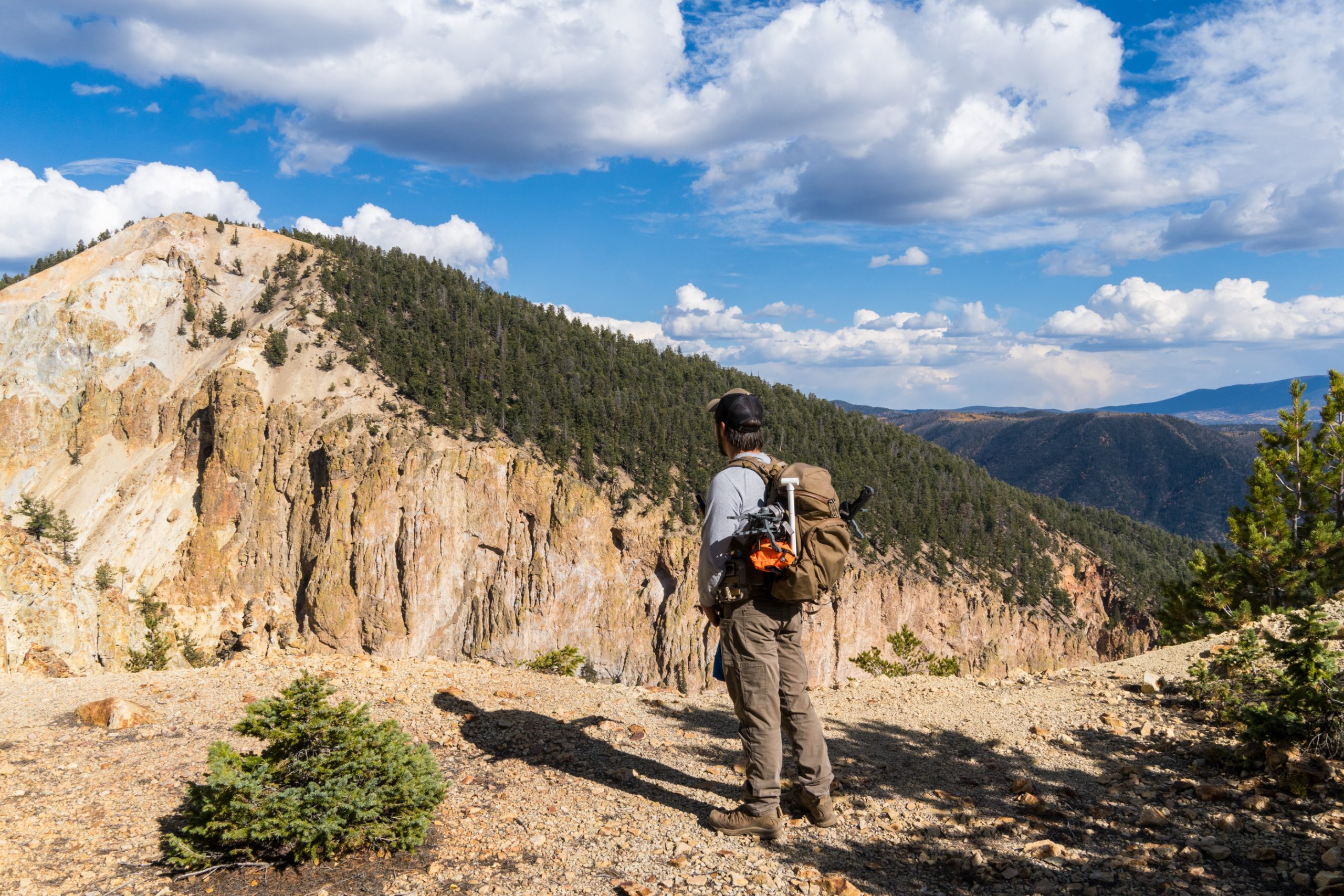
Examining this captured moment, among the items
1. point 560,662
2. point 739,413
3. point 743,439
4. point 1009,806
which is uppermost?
point 739,413

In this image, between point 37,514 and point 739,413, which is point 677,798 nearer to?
point 739,413

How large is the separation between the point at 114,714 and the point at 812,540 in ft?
21.3

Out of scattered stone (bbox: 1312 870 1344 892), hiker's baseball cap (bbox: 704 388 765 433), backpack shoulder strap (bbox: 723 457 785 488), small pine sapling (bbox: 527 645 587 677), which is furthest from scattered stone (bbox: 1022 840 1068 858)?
small pine sapling (bbox: 527 645 587 677)

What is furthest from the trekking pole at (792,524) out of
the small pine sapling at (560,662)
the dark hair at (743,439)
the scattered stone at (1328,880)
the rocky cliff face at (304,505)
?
the rocky cliff face at (304,505)

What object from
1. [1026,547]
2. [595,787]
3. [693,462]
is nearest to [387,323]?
[693,462]

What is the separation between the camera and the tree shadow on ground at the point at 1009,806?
13.9 ft

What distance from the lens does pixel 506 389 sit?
56.9 metres

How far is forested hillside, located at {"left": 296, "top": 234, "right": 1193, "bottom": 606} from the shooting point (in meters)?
55.2

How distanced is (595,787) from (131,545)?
5019cm

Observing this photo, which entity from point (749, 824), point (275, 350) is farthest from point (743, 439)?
point (275, 350)

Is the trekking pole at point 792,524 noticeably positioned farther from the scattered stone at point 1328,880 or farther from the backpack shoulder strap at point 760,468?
the scattered stone at point 1328,880

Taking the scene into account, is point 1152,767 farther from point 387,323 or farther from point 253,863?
point 387,323

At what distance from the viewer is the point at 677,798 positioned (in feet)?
18.0

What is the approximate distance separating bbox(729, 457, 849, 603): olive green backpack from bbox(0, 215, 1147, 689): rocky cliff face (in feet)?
128
